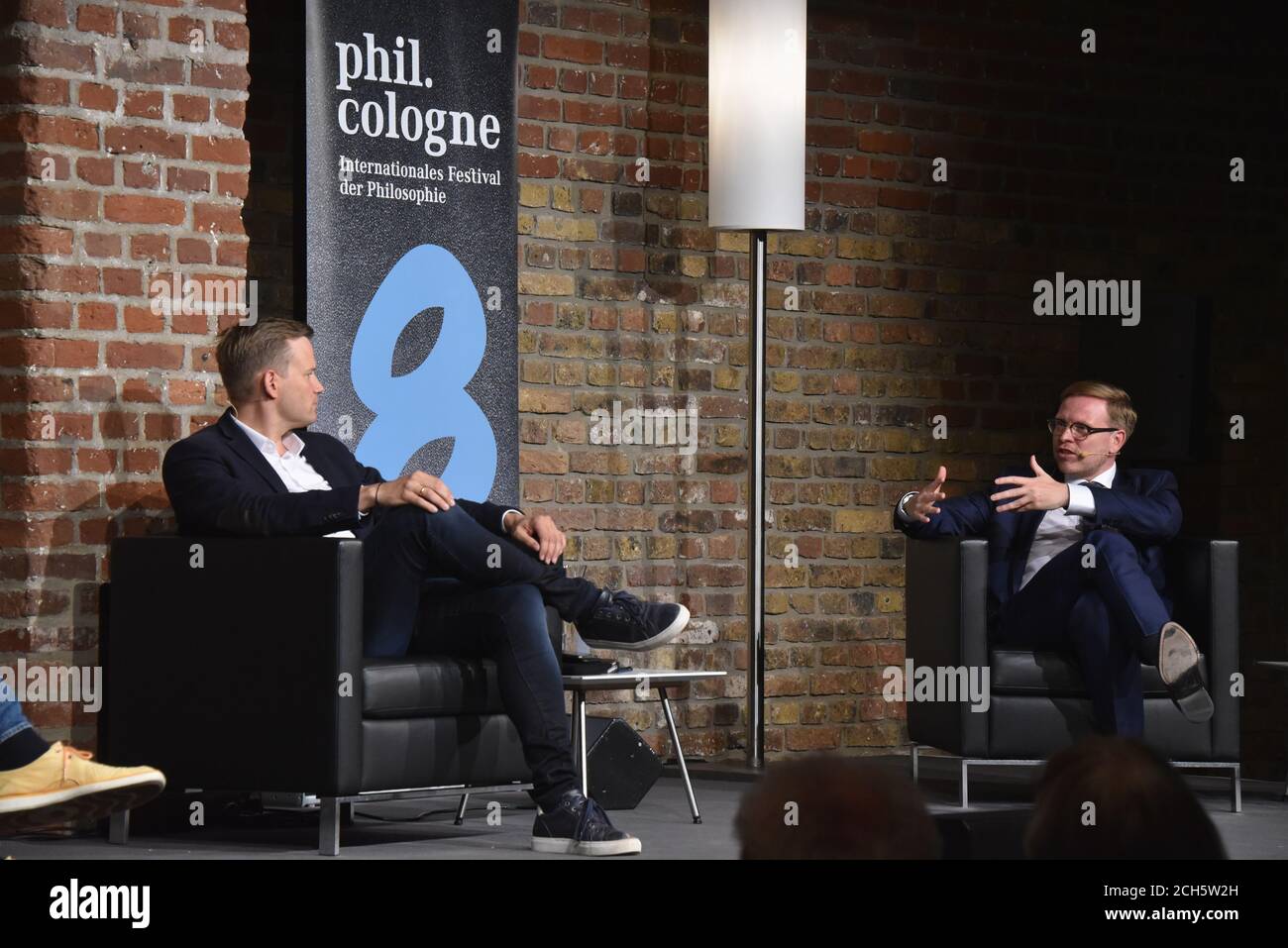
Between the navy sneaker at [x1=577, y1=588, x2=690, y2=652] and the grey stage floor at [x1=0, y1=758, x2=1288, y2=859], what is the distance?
0.38 m

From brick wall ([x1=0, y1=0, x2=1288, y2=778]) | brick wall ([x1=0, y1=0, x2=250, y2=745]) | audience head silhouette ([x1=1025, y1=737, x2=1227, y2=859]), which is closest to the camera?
audience head silhouette ([x1=1025, y1=737, x2=1227, y2=859])

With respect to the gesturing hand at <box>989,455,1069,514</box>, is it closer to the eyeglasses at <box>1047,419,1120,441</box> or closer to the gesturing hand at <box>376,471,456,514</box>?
the eyeglasses at <box>1047,419,1120,441</box>

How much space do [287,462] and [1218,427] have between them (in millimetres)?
3773

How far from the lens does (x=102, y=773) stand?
10.9 ft

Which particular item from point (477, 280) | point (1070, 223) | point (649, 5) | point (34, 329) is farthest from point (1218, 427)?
→ point (34, 329)

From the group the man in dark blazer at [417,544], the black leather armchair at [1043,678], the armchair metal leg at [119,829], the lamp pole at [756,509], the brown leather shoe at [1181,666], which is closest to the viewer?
the man in dark blazer at [417,544]

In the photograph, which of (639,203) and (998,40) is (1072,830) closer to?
(639,203)

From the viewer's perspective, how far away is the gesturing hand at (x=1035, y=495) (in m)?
4.57

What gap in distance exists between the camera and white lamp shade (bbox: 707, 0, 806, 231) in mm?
5348

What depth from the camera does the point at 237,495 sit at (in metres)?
3.85

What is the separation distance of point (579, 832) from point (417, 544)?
703mm

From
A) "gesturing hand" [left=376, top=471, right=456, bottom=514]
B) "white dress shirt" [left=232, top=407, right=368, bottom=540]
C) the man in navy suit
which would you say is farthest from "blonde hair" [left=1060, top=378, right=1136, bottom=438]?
"white dress shirt" [left=232, top=407, right=368, bottom=540]

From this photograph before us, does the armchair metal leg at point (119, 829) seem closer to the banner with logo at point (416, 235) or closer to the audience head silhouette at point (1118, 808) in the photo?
the banner with logo at point (416, 235)

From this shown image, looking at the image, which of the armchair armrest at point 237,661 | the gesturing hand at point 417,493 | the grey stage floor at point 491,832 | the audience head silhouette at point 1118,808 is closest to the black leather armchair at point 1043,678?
the grey stage floor at point 491,832
